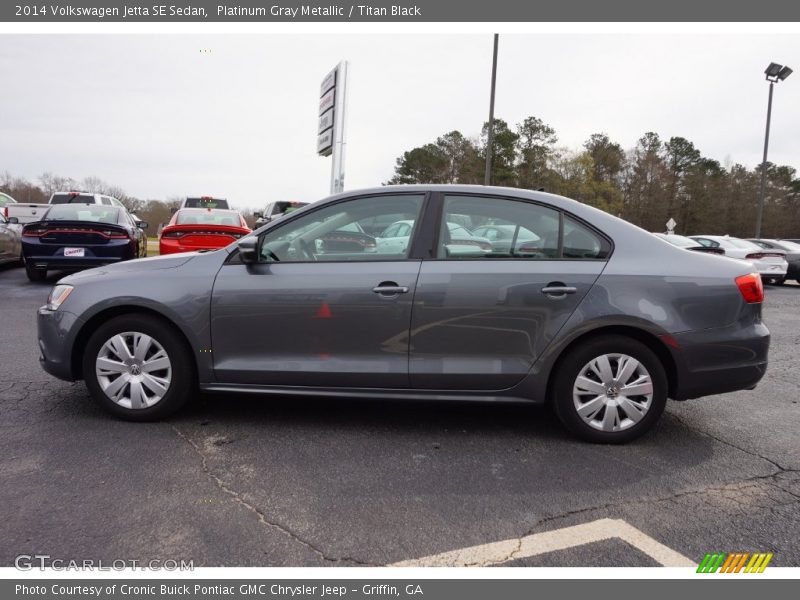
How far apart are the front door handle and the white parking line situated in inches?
62.4

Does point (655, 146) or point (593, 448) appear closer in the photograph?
point (593, 448)

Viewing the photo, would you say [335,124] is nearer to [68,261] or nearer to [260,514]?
[68,261]

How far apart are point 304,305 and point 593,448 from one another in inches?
78.6

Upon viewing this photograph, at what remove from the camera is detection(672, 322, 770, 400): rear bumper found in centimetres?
350

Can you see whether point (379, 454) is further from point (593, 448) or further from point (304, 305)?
point (593, 448)

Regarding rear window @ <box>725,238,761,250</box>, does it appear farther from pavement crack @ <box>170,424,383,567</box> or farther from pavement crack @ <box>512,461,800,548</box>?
pavement crack @ <box>170,424,383,567</box>

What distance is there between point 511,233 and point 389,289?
88 centimetres

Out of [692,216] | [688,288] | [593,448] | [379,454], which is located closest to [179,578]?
[379,454]

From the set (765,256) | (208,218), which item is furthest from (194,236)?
(765,256)

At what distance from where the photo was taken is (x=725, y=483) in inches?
122

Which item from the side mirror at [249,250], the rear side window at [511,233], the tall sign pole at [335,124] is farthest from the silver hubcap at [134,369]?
the tall sign pole at [335,124]

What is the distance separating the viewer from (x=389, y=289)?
3.53 m

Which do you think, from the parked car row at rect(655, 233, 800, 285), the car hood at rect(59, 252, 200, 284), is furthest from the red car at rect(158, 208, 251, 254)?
the parked car row at rect(655, 233, 800, 285)

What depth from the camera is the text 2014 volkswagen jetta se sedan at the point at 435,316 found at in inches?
138
